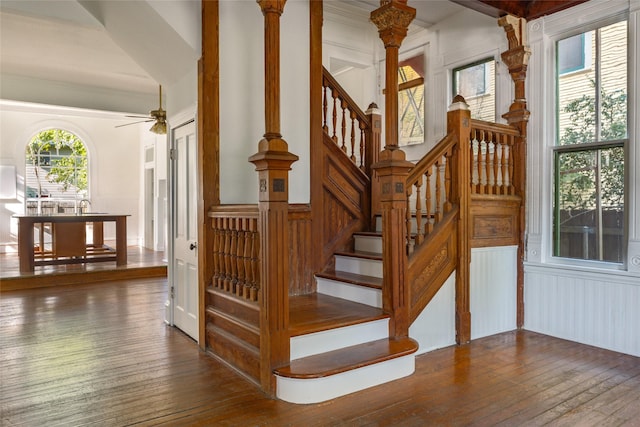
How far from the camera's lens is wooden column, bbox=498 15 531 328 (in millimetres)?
4688

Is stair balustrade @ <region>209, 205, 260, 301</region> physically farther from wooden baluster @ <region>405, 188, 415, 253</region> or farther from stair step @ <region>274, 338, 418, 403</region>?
wooden baluster @ <region>405, 188, 415, 253</region>

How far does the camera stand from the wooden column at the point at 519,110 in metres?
4.69

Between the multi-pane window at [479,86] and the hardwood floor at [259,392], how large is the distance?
2.61 meters

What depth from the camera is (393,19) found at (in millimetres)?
3643

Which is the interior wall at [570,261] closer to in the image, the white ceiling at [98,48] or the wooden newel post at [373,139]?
the wooden newel post at [373,139]

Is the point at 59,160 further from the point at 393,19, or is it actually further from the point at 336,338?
the point at 336,338

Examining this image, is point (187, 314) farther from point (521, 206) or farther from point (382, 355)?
point (521, 206)

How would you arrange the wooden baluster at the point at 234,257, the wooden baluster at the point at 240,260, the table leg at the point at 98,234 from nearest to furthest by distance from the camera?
the wooden baluster at the point at 240,260 → the wooden baluster at the point at 234,257 → the table leg at the point at 98,234

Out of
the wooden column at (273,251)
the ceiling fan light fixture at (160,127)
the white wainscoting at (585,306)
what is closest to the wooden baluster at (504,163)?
the white wainscoting at (585,306)

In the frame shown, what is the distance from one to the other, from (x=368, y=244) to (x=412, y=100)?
2.59m

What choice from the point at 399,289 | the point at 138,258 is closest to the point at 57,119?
the point at 138,258

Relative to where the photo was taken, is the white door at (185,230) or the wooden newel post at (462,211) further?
the white door at (185,230)

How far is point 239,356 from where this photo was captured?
11.4ft

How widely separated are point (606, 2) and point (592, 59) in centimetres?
51
